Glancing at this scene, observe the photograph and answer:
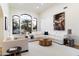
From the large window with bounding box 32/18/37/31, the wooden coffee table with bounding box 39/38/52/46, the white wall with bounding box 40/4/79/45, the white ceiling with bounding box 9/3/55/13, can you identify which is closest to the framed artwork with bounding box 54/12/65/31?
the white wall with bounding box 40/4/79/45

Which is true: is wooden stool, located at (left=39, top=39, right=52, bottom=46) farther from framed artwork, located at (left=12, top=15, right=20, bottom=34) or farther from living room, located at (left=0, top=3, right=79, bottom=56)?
framed artwork, located at (left=12, top=15, right=20, bottom=34)

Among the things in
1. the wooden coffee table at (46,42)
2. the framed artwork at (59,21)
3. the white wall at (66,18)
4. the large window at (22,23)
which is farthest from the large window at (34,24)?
the framed artwork at (59,21)

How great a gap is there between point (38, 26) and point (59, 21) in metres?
1.95

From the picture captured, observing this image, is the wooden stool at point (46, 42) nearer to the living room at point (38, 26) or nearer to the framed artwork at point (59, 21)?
the living room at point (38, 26)

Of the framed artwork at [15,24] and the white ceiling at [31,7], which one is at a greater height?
the white ceiling at [31,7]

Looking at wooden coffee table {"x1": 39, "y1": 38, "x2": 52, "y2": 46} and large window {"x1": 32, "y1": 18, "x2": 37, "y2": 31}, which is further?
wooden coffee table {"x1": 39, "y1": 38, "x2": 52, "y2": 46}

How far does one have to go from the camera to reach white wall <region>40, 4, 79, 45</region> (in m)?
5.76

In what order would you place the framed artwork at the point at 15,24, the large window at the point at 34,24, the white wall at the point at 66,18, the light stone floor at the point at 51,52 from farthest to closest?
the white wall at the point at 66,18
the large window at the point at 34,24
the framed artwork at the point at 15,24
the light stone floor at the point at 51,52

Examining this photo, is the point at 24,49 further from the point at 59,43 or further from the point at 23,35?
the point at 59,43

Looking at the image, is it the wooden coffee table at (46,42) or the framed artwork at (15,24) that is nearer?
the framed artwork at (15,24)

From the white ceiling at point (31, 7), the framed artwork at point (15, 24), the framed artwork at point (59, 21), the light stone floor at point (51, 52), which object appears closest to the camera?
→ the light stone floor at point (51, 52)

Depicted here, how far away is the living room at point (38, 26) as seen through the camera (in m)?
4.62

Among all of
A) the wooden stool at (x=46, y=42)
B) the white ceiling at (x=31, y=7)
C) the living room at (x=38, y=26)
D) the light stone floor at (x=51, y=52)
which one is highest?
the white ceiling at (x=31, y=7)

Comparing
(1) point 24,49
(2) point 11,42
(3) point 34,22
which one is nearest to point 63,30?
(3) point 34,22
